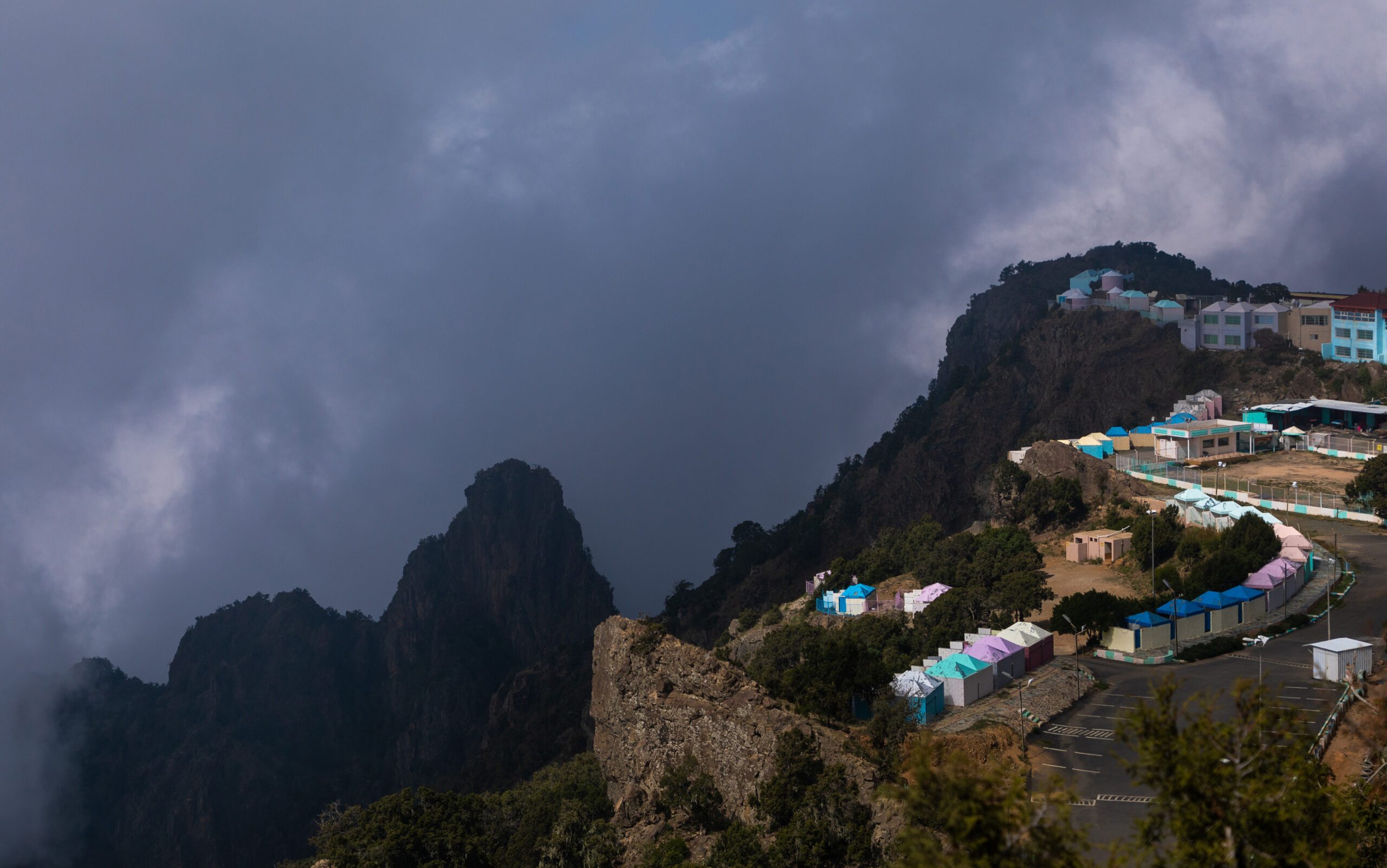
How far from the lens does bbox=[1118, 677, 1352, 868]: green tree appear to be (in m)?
12.2

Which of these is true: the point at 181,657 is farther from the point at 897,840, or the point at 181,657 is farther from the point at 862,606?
the point at 897,840

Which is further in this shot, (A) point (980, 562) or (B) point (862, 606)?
(B) point (862, 606)

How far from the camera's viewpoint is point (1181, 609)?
44688 mm

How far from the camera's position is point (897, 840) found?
23.5 meters

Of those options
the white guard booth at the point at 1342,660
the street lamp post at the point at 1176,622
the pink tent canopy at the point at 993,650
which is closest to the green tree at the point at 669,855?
the pink tent canopy at the point at 993,650

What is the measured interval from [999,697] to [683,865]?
55.6 ft

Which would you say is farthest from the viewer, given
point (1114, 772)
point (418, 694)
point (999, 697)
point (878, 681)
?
point (418, 694)

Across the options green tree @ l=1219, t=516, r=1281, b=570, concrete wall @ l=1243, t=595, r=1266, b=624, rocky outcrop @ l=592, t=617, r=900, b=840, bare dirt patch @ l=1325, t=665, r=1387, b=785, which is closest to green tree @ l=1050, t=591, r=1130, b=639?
concrete wall @ l=1243, t=595, r=1266, b=624

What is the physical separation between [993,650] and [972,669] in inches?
66.7

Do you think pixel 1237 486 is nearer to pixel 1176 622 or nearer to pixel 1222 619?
pixel 1222 619

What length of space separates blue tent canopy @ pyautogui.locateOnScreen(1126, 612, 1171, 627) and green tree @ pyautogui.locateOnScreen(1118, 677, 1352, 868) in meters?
31.2

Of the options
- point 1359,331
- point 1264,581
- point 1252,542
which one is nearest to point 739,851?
point 1264,581

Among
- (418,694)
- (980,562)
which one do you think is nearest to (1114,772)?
(980,562)

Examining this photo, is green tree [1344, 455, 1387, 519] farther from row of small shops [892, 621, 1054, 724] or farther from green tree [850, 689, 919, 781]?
green tree [850, 689, 919, 781]
